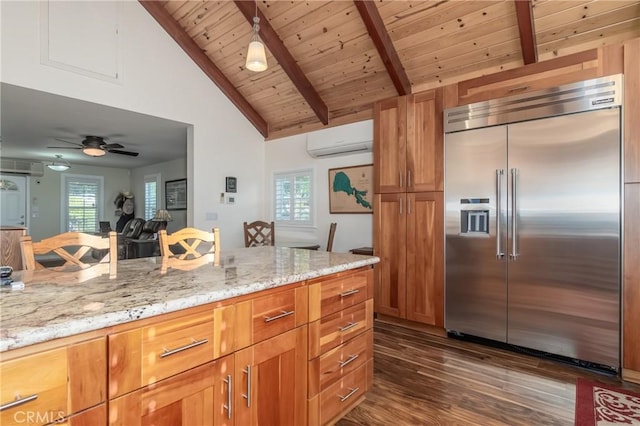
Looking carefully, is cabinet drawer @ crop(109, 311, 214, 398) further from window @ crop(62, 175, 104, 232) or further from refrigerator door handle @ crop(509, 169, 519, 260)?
window @ crop(62, 175, 104, 232)

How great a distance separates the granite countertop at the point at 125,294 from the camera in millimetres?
825

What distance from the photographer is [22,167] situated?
746cm

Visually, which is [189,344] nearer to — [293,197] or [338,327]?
[338,327]

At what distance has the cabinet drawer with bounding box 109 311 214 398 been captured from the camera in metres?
0.93

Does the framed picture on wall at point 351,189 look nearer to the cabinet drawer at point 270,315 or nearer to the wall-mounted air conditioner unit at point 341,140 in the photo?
the wall-mounted air conditioner unit at point 341,140

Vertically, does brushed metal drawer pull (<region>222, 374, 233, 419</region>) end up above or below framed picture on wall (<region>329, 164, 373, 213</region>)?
below

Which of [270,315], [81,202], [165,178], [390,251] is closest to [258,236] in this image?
[390,251]

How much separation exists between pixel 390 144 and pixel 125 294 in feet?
9.90

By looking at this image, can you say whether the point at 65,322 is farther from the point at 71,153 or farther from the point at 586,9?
the point at 71,153

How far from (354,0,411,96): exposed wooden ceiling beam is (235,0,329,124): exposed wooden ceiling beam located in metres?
1.17

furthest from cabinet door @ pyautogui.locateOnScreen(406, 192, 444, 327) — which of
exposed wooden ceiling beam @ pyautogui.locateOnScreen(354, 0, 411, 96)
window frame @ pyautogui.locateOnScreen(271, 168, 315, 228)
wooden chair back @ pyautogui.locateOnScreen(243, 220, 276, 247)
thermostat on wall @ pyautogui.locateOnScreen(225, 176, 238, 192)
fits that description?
thermostat on wall @ pyautogui.locateOnScreen(225, 176, 238, 192)

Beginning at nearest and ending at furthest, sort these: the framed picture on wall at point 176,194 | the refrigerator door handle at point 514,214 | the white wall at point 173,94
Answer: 1. the refrigerator door handle at point 514,214
2. the white wall at point 173,94
3. the framed picture on wall at point 176,194

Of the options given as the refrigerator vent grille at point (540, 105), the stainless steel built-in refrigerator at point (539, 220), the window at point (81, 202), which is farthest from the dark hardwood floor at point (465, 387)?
the window at point (81, 202)

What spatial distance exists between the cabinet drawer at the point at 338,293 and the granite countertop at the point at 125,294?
0.08 meters
